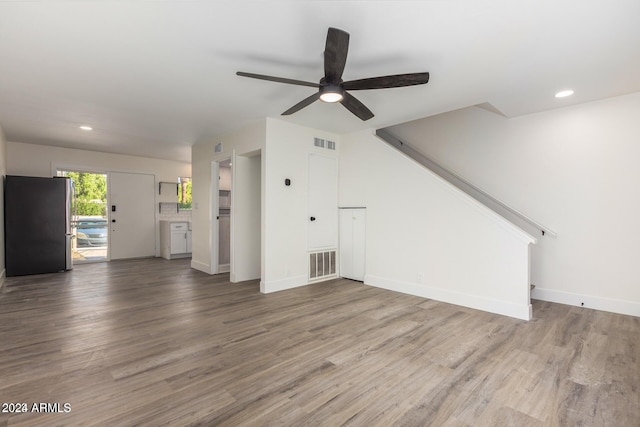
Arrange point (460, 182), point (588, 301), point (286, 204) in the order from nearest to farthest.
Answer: point (588, 301) < point (286, 204) < point (460, 182)

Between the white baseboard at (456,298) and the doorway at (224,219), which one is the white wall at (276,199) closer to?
the doorway at (224,219)

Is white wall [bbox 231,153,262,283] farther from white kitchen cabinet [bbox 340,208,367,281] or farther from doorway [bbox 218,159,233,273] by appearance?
white kitchen cabinet [bbox 340,208,367,281]

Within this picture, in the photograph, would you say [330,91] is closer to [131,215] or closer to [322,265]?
[322,265]

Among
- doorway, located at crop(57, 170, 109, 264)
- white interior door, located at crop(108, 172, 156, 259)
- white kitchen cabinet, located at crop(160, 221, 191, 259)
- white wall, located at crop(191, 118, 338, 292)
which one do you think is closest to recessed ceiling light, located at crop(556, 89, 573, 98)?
white wall, located at crop(191, 118, 338, 292)

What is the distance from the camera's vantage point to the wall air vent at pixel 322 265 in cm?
503

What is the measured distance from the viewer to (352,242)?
532cm

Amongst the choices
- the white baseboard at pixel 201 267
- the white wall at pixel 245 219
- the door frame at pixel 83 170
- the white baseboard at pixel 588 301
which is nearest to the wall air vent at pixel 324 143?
the white wall at pixel 245 219

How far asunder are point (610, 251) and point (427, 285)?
221 cm

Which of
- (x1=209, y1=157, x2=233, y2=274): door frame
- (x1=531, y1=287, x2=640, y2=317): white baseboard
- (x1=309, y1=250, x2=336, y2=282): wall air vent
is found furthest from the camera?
(x1=209, y1=157, x2=233, y2=274): door frame

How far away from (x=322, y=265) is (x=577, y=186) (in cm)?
379

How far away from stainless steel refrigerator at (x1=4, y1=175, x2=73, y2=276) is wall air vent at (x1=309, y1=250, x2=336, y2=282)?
506 cm

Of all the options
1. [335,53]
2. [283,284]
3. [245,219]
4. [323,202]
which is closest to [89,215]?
[245,219]

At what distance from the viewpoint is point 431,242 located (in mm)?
4289

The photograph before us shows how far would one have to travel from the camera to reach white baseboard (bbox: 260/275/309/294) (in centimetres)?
443
